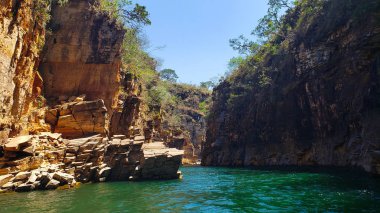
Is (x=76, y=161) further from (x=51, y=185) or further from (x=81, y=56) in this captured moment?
(x=81, y=56)

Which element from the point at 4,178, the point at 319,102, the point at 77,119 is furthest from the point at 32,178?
the point at 319,102

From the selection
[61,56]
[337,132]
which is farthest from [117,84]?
[337,132]

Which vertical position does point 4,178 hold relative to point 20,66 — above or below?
below

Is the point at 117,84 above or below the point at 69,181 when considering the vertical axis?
above

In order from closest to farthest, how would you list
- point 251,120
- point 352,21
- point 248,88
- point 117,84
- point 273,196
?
point 273,196 < point 352,21 < point 117,84 < point 251,120 < point 248,88

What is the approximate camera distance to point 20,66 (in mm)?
19656

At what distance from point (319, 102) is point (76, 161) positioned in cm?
2125

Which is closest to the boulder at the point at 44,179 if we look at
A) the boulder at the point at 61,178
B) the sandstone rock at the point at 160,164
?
the boulder at the point at 61,178

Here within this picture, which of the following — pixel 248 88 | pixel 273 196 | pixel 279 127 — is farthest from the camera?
pixel 248 88

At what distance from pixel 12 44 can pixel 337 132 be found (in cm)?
2425

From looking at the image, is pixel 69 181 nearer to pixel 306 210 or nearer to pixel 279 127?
pixel 306 210

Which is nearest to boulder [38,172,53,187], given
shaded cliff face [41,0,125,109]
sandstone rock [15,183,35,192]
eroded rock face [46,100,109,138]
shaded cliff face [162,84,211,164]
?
sandstone rock [15,183,35,192]

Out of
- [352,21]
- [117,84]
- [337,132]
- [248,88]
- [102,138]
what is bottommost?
[102,138]

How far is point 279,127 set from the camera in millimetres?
34531
